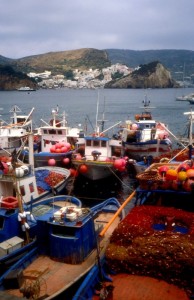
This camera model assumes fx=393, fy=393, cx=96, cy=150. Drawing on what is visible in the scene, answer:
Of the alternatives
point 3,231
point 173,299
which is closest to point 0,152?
point 3,231

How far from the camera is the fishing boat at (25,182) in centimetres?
2052

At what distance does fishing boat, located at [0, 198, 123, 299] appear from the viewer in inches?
579

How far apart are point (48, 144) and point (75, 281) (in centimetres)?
2772

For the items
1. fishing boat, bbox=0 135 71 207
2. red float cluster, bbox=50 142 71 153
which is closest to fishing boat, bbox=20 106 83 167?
red float cluster, bbox=50 142 71 153

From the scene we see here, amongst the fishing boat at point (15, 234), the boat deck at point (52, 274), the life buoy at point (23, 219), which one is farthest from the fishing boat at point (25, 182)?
the boat deck at point (52, 274)

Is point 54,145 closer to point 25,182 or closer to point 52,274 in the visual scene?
point 25,182

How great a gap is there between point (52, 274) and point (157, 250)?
4245 millimetres

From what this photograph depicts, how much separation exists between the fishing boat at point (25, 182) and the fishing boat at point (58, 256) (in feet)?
10.7

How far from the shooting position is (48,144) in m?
41.6

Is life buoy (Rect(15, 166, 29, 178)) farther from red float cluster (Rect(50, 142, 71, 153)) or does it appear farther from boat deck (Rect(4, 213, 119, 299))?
red float cluster (Rect(50, 142, 71, 153))

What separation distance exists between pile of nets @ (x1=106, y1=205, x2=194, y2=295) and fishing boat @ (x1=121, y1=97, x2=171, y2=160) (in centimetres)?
2415

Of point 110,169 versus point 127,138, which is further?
point 127,138

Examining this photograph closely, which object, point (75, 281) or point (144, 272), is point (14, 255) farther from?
point (144, 272)

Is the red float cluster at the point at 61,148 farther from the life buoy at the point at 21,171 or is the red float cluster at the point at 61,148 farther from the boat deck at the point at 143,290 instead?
the boat deck at the point at 143,290
